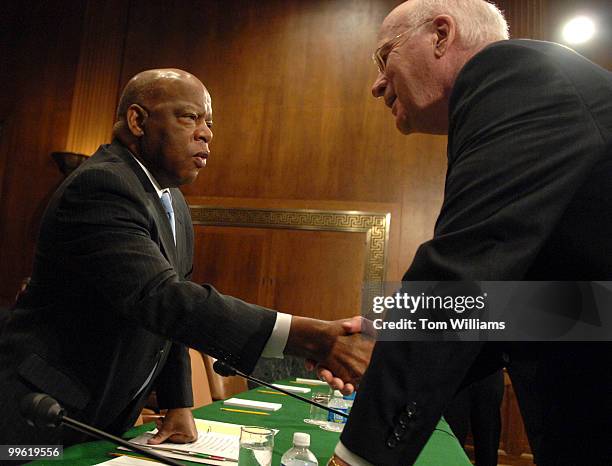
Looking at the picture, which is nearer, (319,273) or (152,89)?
(152,89)

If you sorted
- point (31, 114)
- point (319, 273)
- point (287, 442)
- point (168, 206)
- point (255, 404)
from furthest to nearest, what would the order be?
point (31, 114) < point (319, 273) < point (255, 404) < point (168, 206) < point (287, 442)

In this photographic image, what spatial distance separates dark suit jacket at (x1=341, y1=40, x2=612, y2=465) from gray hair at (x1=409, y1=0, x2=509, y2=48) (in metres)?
0.36

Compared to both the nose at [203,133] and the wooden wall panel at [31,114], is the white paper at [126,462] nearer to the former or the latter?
the nose at [203,133]

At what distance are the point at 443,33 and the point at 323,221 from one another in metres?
4.71

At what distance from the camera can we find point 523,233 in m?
0.80

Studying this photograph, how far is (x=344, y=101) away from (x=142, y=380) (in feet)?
16.4

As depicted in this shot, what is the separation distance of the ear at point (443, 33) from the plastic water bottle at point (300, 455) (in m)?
0.90

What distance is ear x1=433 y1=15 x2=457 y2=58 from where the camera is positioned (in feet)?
4.21

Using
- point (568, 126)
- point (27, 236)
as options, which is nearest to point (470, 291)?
point (568, 126)

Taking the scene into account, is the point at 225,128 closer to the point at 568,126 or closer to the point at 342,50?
the point at 342,50

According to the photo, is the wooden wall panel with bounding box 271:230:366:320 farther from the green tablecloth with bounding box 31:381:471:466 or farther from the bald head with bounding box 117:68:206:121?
the bald head with bounding box 117:68:206:121

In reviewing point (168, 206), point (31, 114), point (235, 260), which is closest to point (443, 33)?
point (168, 206)

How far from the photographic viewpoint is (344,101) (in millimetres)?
6215

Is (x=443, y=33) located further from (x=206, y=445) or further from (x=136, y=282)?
(x=206, y=445)
